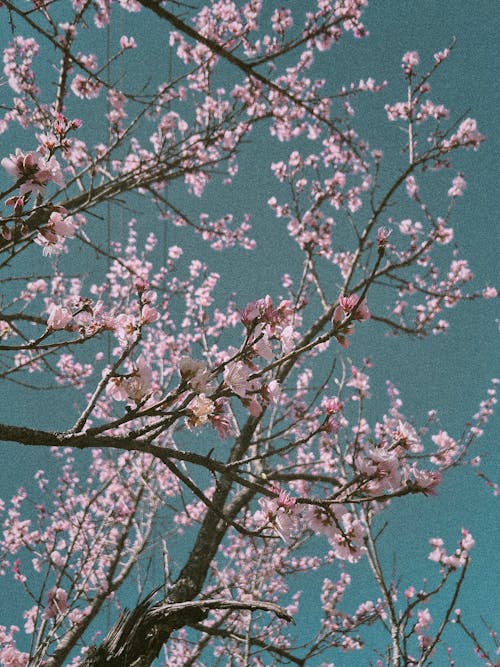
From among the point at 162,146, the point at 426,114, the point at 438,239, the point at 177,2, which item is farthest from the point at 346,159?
the point at 177,2

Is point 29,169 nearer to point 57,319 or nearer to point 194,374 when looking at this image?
point 57,319

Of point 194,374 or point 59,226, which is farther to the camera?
point 59,226

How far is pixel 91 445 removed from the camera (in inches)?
61.7

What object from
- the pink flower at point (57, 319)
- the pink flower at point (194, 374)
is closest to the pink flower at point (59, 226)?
the pink flower at point (57, 319)

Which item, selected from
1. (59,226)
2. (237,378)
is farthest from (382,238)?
(59,226)

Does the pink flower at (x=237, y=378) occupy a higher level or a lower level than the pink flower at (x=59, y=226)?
lower

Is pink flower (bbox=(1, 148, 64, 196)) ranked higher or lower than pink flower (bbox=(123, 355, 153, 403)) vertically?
higher

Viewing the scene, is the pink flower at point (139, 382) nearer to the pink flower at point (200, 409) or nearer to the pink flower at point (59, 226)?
the pink flower at point (200, 409)

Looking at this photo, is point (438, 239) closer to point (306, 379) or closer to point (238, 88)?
point (238, 88)

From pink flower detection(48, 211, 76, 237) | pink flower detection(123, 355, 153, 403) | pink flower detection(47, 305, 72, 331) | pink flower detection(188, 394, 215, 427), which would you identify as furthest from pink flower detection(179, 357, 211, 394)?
pink flower detection(48, 211, 76, 237)

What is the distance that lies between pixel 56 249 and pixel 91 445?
956mm

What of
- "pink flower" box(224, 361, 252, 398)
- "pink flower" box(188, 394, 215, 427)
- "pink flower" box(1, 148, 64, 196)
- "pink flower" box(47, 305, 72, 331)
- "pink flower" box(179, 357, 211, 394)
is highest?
"pink flower" box(1, 148, 64, 196)

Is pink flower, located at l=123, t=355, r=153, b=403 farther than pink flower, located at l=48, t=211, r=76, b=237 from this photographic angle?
No

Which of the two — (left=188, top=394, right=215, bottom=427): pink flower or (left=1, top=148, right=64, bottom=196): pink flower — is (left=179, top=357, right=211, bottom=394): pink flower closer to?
(left=188, top=394, right=215, bottom=427): pink flower
